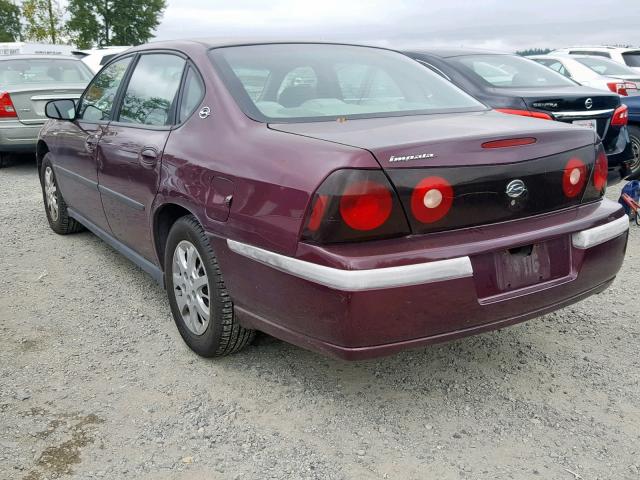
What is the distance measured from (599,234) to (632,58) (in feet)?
35.7

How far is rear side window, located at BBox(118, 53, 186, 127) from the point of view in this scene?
130 inches

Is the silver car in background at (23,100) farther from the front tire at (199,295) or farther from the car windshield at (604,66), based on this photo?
the car windshield at (604,66)

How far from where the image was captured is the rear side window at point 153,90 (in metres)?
3.31

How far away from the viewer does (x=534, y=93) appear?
5652 millimetres

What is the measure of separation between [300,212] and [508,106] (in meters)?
3.83

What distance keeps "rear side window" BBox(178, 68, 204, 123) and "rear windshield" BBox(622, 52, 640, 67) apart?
11061 mm

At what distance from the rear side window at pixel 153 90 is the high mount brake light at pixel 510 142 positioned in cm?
163

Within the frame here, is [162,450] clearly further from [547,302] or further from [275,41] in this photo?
[275,41]

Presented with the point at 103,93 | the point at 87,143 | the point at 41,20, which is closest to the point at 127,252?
the point at 87,143

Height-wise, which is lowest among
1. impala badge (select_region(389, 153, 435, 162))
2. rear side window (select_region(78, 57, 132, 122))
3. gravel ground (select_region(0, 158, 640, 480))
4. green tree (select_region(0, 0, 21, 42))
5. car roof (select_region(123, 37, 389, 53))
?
gravel ground (select_region(0, 158, 640, 480))

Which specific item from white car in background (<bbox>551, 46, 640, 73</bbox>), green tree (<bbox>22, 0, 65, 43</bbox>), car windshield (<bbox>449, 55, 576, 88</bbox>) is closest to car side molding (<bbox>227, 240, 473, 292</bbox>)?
car windshield (<bbox>449, 55, 576, 88</bbox>)

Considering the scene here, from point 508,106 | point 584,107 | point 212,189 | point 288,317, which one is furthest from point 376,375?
point 584,107

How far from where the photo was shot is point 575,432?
249cm

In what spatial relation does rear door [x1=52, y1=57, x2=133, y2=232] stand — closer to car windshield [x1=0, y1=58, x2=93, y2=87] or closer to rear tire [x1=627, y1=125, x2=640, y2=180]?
car windshield [x1=0, y1=58, x2=93, y2=87]
